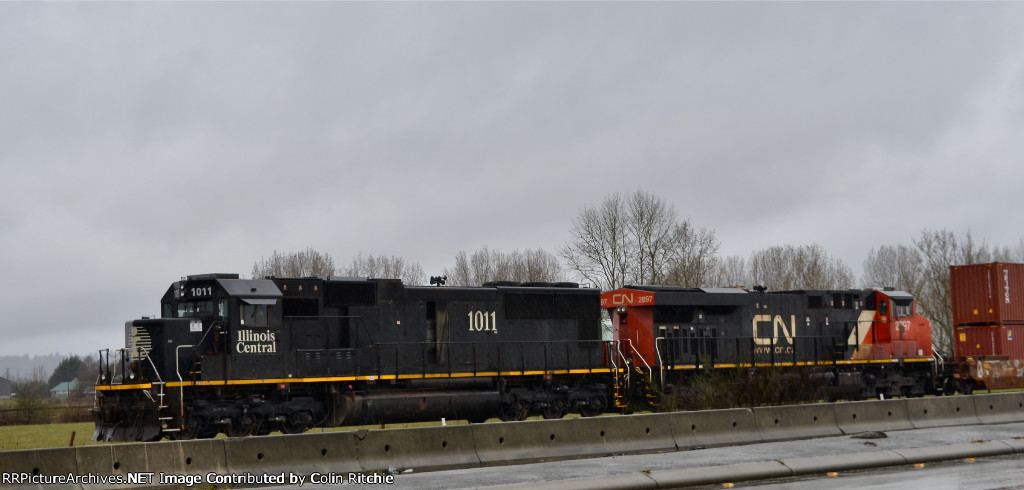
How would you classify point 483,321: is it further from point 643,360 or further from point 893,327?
point 893,327

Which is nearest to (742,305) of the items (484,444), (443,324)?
(443,324)

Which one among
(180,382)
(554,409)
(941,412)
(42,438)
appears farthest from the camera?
(554,409)

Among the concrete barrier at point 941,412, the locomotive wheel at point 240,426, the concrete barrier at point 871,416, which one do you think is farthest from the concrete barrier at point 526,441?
the locomotive wheel at point 240,426

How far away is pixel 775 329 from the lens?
3011cm

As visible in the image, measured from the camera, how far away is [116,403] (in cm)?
1952

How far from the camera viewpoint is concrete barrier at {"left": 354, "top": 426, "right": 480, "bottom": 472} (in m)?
13.0

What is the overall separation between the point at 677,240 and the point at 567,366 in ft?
87.9

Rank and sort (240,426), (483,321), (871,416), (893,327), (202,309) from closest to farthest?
1. (871,416)
2. (240,426)
3. (202,309)
4. (483,321)
5. (893,327)

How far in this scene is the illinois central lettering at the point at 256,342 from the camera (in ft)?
67.2

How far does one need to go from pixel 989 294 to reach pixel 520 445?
Answer: 85.6 feet

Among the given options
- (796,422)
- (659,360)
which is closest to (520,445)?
(796,422)

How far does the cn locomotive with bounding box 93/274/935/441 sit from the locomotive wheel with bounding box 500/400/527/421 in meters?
0.05

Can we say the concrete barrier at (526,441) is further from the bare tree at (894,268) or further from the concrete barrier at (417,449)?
the bare tree at (894,268)

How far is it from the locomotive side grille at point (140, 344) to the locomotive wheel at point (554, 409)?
9984 millimetres
